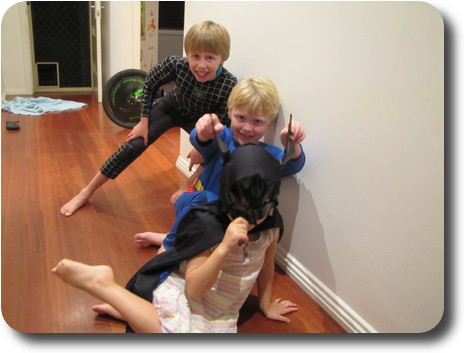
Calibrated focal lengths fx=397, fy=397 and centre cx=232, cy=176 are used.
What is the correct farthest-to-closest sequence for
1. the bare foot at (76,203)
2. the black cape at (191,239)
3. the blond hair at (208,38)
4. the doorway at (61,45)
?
the doorway at (61,45) → the bare foot at (76,203) → the blond hair at (208,38) → the black cape at (191,239)

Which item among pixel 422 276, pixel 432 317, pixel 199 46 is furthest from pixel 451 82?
pixel 199 46

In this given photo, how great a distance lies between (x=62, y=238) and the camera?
62.2 inches

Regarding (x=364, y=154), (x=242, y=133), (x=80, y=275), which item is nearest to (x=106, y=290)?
(x=80, y=275)

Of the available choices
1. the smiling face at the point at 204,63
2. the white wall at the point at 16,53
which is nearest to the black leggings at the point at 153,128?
the smiling face at the point at 204,63

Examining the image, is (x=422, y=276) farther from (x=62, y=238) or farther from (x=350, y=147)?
(x=62, y=238)

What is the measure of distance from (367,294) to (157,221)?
0.98 metres

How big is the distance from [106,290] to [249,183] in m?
0.48

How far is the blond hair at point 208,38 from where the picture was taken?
147cm

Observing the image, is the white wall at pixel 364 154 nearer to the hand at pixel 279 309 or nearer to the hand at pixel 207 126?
the hand at pixel 279 309

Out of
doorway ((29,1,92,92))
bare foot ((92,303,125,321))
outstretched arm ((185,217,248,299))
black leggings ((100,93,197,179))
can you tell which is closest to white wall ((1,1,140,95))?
doorway ((29,1,92,92))

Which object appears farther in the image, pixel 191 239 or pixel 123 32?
pixel 123 32

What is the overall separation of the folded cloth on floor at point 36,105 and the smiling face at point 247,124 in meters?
2.59

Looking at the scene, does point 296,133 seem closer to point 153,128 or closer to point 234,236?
point 234,236

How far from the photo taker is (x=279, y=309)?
51.8 inches
